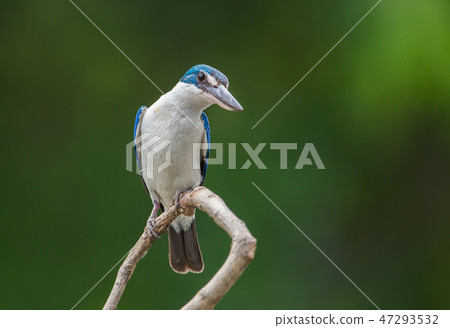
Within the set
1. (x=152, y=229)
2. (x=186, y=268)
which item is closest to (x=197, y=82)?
(x=152, y=229)

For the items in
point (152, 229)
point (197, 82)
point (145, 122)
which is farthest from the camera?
point (145, 122)

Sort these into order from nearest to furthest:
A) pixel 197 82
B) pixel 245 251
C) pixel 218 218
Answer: pixel 245 251 → pixel 218 218 → pixel 197 82

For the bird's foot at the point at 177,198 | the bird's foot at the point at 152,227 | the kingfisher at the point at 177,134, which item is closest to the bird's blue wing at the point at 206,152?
the kingfisher at the point at 177,134

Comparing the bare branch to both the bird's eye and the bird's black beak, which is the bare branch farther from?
the bird's eye

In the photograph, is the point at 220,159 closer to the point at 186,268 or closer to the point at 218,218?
the point at 186,268

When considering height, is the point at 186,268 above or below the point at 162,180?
below

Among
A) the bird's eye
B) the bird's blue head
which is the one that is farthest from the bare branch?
the bird's eye
